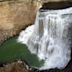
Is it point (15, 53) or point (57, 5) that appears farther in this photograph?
point (57, 5)

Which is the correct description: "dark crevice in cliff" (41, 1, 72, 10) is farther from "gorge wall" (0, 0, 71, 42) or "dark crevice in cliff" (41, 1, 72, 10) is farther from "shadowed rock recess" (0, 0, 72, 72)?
"gorge wall" (0, 0, 71, 42)

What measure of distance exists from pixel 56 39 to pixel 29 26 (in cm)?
156

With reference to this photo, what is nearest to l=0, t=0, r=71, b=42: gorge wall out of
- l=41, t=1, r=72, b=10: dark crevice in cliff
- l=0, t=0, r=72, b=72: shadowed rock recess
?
l=0, t=0, r=72, b=72: shadowed rock recess

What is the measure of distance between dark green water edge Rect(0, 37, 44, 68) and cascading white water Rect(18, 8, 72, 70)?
222 mm

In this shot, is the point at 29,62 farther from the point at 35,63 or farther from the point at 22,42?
the point at 22,42

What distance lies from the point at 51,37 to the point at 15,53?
60.3 inches

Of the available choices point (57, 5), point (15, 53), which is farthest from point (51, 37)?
point (15, 53)

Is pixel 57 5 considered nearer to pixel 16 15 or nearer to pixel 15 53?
pixel 16 15

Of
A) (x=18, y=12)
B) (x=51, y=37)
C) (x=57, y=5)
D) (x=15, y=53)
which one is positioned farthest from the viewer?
(x=18, y=12)

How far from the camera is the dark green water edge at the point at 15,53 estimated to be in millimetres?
9320

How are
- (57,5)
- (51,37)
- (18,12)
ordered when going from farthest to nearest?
(18,12) → (57,5) → (51,37)

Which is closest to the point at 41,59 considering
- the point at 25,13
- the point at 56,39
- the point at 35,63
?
the point at 35,63

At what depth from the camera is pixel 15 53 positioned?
9.84 metres

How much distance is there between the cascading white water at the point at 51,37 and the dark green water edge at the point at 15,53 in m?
0.22
